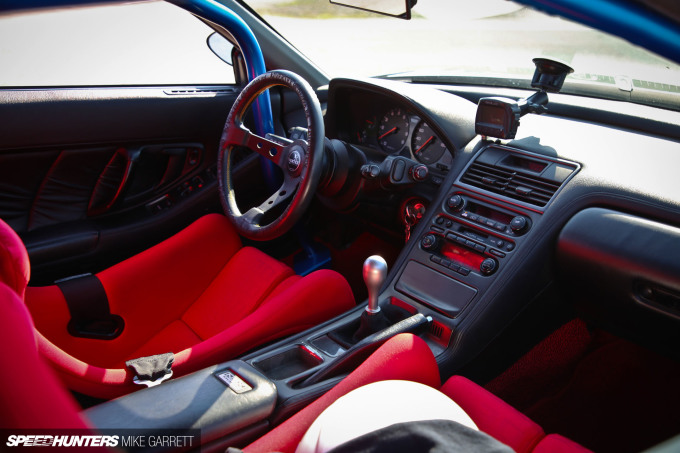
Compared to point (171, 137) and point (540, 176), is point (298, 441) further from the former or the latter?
point (171, 137)

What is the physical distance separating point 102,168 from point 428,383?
1.63 meters

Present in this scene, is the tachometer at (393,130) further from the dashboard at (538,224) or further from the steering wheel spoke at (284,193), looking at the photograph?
the steering wheel spoke at (284,193)

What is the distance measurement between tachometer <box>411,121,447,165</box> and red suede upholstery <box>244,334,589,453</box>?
0.96m

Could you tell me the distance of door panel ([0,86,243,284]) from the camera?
2.06 meters

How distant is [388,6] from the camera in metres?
0.96

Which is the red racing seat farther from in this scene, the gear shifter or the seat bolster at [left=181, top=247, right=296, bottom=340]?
the gear shifter

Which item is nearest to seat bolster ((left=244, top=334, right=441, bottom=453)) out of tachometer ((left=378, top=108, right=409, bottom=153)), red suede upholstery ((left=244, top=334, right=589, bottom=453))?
red suede upholstery ((left=244, top=334, right=589, bottom=453))

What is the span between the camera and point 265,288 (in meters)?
1.99

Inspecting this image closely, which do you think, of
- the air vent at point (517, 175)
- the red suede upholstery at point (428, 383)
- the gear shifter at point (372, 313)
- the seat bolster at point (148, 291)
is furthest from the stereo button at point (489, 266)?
the seat bolster at point (148, 291)

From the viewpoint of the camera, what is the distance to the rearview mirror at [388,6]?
935 mm

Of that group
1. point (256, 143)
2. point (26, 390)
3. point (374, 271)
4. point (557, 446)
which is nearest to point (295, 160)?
point (256, 143)

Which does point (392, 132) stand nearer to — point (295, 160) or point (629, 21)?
point (295, 160)

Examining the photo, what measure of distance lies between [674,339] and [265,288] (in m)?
1.29

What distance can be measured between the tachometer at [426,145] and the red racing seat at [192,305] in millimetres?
628
